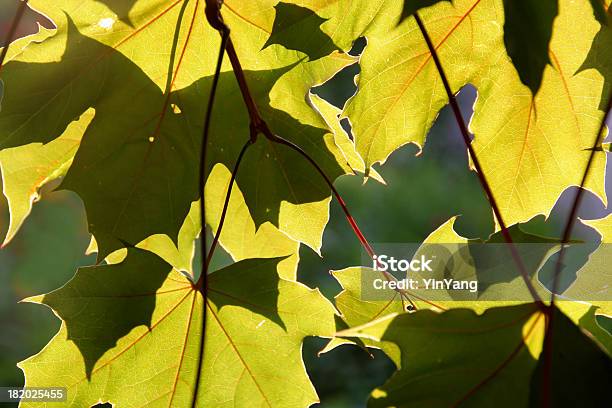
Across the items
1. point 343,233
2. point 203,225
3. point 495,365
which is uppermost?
point 343,233

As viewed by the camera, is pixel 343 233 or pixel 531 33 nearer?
pixel 531 33

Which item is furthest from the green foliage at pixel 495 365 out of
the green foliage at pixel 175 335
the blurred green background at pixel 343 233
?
the blurred green background at pixel 343 233

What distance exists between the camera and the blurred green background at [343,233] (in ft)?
10.9

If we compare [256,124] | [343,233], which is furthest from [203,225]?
[343,233]

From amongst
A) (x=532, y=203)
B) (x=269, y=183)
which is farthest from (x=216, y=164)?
(x=532, y=203)

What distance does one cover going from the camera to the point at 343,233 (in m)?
3.48

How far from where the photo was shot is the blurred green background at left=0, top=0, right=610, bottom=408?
10.9 feet

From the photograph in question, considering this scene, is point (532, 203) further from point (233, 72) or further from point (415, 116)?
point (233, 72)

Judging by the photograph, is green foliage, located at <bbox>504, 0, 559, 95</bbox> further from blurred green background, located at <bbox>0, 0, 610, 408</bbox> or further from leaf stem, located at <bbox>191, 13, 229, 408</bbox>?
blurred green background, located at <bbox>0, 0, 610, 408</bbox>

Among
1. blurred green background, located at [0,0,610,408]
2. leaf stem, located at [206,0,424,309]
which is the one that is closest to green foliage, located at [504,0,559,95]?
leaf stem, located at [206,0,424,309]

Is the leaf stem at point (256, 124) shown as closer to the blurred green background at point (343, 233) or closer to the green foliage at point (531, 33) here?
the green foliage at point (531, 33)

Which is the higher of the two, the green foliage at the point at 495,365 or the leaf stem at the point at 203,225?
the leaf stem at the point at 203,225

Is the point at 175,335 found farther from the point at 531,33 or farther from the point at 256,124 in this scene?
the point at 531,33

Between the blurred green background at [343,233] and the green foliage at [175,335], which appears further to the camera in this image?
the blurred green background at [343,233]
